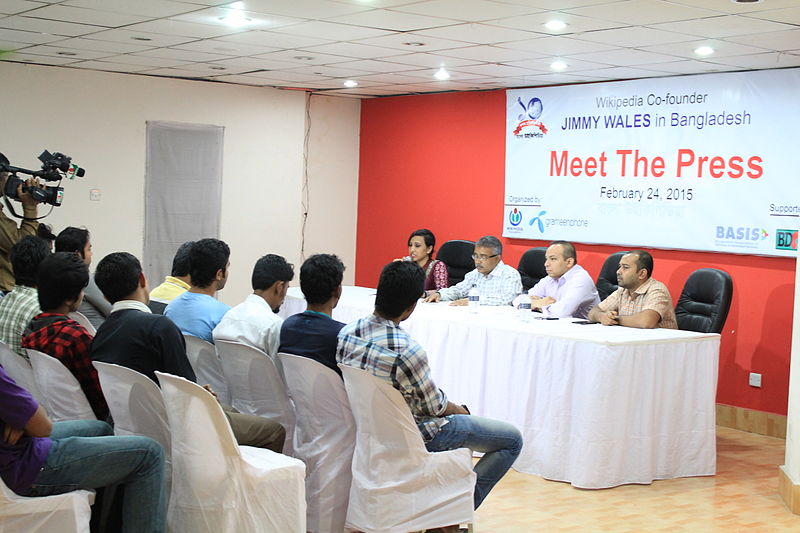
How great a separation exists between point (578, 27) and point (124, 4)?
2.71 m

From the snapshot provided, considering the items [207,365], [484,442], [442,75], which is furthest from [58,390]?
[442,75]

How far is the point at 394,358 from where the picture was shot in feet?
12.2

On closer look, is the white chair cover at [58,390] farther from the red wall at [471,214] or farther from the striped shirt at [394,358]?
the red wall at [471,214]

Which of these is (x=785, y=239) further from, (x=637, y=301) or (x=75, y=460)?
(x=75, y=460)

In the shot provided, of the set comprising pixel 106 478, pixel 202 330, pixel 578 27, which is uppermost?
pixel 578 27

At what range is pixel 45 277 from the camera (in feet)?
12.5

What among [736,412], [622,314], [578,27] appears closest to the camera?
[578,27]

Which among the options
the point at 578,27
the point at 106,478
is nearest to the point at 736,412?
the point at 578,27

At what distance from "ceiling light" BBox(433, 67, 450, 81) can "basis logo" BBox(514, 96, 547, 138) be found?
2.67 feet

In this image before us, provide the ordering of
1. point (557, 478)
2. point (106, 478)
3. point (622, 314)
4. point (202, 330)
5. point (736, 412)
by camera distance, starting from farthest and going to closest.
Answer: point (736, 412) < point (622, 314) < point (557, 478) < point (202, 330) < point (106, 478)

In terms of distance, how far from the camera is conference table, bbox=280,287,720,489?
525 centimetres

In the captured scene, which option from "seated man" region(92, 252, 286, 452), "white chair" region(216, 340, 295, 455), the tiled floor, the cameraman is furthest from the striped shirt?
the cameraman

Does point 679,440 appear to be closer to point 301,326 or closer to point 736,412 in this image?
point 736,412

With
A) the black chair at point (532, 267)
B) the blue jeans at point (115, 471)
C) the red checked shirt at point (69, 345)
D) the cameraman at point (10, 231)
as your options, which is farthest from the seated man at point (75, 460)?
the black chair at point (532, 267)
